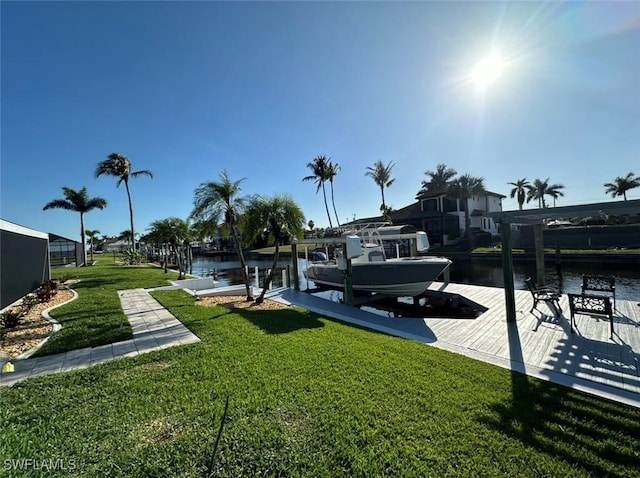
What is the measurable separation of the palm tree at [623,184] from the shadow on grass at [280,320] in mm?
60154

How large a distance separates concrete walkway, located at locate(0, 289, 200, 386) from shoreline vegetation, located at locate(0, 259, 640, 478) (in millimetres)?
450

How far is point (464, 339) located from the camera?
6055 mm

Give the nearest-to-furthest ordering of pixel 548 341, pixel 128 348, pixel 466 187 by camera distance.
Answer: pixel 128 348, pixel 548 341, pixel 466 187

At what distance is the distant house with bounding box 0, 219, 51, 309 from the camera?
8844 millimetres

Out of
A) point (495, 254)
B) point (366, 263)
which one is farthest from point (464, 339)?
point (495, 254)

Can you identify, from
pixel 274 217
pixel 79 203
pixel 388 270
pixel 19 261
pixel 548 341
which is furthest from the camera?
pixel 79 203

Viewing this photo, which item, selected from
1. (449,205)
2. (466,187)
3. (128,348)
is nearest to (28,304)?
(128,348)

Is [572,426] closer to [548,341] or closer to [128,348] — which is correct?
[548,341]

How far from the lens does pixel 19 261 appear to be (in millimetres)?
10242

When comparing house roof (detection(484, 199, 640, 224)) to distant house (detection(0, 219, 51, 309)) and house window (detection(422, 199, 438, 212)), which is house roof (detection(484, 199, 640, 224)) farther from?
house window (detection(422, 199, 438, 212))

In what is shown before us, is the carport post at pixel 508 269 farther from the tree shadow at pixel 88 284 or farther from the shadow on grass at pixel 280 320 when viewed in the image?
the tree shadow at pixel 88 284

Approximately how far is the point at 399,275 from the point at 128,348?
8.17m

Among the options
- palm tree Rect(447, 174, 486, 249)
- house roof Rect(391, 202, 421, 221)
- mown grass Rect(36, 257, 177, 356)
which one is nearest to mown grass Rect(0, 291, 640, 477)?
mown grass Rect(36, 257, 177, 356)

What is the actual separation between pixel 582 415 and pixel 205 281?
45.2ft
